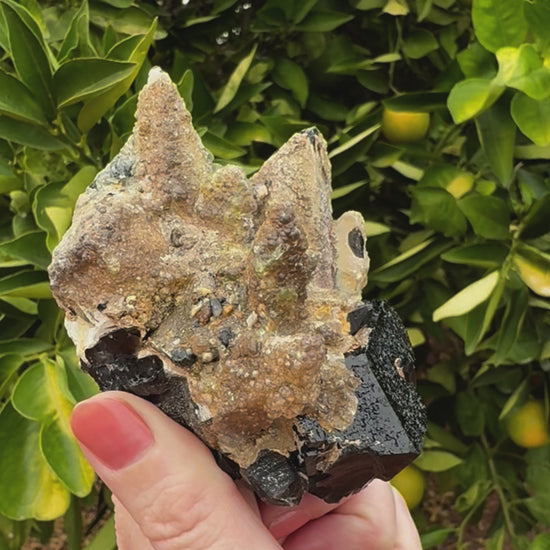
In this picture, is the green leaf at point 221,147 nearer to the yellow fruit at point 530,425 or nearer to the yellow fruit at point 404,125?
the yellow fruit at point 404,125

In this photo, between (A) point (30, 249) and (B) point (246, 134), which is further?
(B) point (246, 134)

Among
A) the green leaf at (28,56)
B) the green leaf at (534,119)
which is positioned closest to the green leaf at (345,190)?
the green leaf at (534,119)

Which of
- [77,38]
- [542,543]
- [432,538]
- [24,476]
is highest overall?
[77,38]

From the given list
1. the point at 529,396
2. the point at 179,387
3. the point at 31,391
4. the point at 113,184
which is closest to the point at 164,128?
the point at 113,184

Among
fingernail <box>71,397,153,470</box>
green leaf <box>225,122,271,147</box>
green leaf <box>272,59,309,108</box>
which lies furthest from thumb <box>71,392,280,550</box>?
green leaf <box>272,59,309,108</box>

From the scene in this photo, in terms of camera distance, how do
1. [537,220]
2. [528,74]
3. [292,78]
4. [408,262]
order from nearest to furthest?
1. [528,74]
2. [537,220]
3. [408,262]
4. [292,78]

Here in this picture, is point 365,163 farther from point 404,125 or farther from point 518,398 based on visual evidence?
point 518,398

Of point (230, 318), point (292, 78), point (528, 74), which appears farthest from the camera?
point (292, 78)

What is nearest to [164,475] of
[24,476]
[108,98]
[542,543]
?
[24,476]

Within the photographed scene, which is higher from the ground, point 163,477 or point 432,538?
point 163,477
